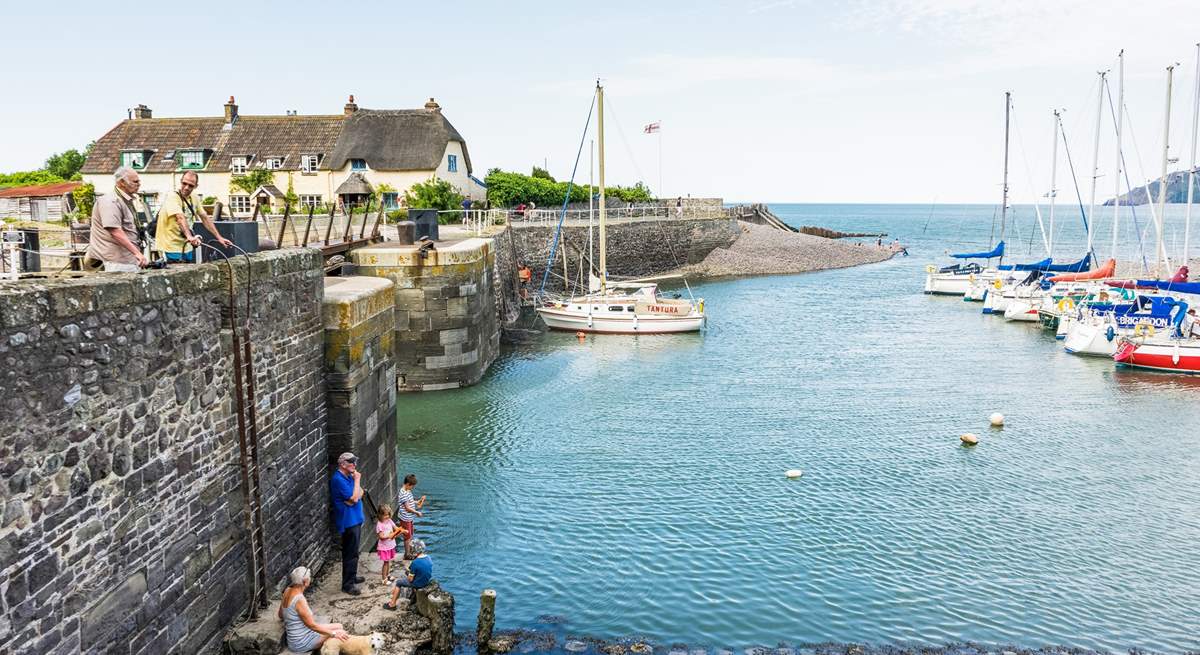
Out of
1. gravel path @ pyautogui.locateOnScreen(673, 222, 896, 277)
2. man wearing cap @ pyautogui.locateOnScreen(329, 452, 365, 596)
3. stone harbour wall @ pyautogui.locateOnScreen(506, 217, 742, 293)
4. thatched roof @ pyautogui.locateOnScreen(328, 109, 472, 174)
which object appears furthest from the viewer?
gravel path @ pyautogui.locateOnScreen(673, 222, 896, 277)

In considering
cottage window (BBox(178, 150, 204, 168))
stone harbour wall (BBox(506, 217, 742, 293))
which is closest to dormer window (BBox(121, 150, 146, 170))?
cottage window (BBox(178, 150, 204, 168))

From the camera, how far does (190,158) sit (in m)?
50.0

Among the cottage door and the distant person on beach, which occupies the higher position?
the cottage door

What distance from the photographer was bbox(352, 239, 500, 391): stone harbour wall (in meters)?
23.6

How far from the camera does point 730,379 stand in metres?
28.0

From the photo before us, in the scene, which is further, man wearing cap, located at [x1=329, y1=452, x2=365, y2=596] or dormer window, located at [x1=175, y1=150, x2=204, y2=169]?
dormer window, located at [x1=175, y1=150, x2=204, y2=169]

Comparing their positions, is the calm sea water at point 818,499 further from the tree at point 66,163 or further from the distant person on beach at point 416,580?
the tree at point 66,163

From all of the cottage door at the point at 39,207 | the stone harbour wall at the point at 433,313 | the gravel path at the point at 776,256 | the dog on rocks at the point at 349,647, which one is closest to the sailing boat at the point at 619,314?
the stone harbour wall at the point at 433,313

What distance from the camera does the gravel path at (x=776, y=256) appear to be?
→ 6419 centimetres

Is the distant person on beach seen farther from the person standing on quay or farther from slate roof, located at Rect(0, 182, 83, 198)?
slate roof, located at Rect(0, 182, 83, 198)

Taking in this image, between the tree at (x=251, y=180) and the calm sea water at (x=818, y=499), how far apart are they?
22452 mm

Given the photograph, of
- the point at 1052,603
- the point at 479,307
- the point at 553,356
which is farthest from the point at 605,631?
the point at 553,356

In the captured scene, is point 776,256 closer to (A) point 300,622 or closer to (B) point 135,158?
(B) point 135,158

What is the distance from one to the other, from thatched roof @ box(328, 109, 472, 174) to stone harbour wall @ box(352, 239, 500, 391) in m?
26.0
